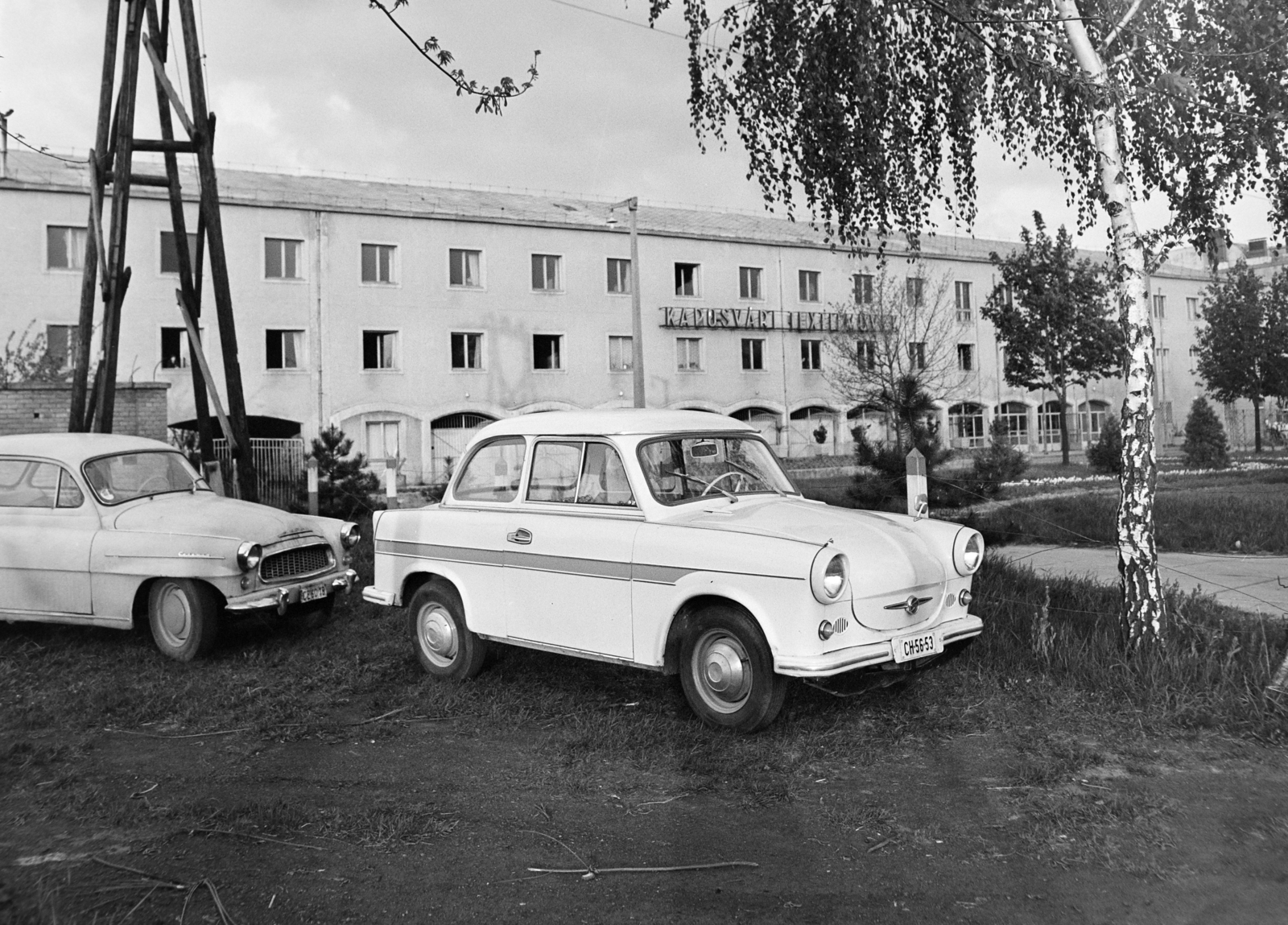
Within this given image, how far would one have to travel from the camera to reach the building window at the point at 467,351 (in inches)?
1512

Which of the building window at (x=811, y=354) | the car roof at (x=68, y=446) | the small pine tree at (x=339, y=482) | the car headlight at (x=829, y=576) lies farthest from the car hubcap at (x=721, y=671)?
the building window at (x=811, y=354)

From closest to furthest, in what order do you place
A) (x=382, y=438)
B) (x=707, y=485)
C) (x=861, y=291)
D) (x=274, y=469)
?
1. (x=707, y=485)
2. (x=274, y=469)
3. (x=861, y=291)
4. (x=382, y=438)

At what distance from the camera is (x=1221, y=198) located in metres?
7.37

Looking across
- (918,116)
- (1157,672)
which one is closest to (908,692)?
(1157,672)

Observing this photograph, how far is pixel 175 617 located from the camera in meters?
7.39

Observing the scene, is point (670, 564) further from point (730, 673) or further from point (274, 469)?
point (274, 469)

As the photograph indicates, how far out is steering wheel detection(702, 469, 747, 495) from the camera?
610 cm

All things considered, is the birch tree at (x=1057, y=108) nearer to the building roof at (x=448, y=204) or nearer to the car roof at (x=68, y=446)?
the car roof at (x=68, y=446)

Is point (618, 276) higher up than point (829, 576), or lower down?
higher up

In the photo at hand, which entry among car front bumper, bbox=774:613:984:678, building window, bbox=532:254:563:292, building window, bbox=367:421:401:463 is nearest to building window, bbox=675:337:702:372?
building window, bbox=532:254:563:292

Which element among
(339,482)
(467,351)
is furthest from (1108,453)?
(467,351)

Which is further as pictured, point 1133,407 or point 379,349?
point 379,349

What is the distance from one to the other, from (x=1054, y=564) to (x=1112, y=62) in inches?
216

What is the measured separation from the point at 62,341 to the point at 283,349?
660 centimetres
